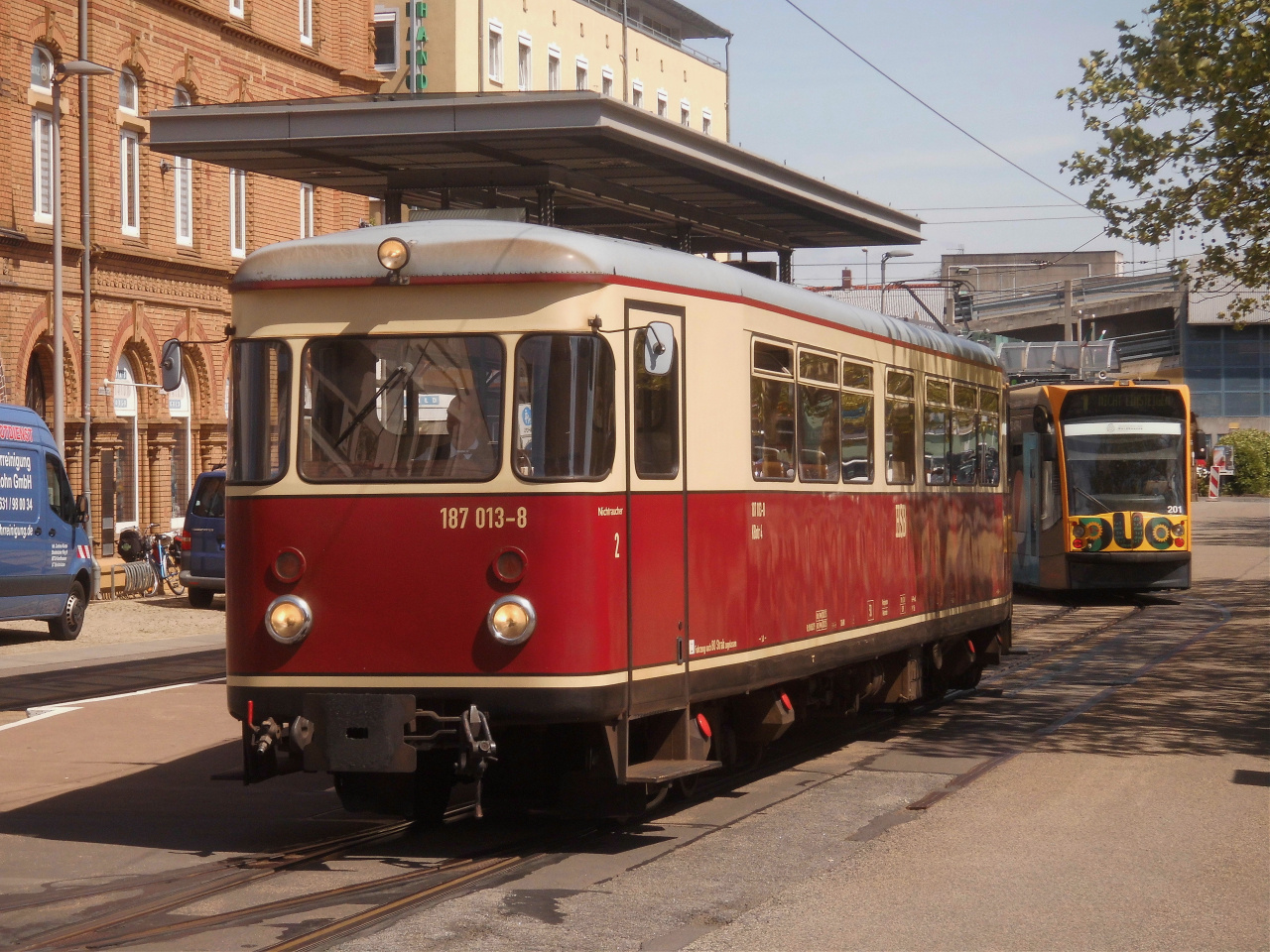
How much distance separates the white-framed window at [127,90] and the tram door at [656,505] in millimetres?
26806

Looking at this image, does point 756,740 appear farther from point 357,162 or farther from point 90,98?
point 90,98

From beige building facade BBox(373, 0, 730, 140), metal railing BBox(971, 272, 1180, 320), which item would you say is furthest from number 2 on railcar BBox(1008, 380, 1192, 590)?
metal railing BBox(971, 272, 1180, 320)

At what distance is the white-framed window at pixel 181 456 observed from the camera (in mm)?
35500

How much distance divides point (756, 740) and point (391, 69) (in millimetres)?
38131

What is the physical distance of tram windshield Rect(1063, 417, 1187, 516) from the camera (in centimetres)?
2666

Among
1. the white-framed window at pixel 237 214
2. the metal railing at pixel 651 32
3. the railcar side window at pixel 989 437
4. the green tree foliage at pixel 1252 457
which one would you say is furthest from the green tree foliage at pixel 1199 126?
the green tree foliage at pixel 1252 457

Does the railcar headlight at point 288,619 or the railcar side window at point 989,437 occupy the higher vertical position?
the railcar side window at point 989,437

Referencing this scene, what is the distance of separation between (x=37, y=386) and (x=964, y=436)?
70.3ft

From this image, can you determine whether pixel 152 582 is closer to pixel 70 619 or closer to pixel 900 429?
pixel 70 619

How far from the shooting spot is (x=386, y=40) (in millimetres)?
47031

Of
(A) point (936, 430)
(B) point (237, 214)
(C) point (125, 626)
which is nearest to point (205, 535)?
(C) point (125, 626)

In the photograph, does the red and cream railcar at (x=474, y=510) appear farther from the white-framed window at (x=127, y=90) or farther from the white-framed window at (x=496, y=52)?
the white-framed window at (x=496, y=52)

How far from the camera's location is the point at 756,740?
35.3 feet

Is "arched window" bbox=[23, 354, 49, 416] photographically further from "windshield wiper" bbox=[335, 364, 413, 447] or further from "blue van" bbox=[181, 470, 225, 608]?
"windshield wiper" bbox=[335, 364, 413, 447]
